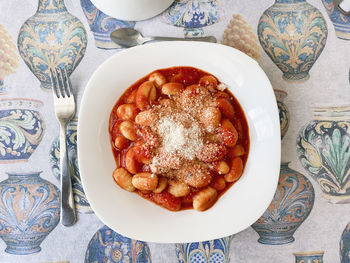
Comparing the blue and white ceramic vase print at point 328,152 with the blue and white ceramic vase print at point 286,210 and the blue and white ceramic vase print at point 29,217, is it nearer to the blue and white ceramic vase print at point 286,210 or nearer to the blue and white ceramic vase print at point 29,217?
the blue and white ceramic vase print at point 286,210

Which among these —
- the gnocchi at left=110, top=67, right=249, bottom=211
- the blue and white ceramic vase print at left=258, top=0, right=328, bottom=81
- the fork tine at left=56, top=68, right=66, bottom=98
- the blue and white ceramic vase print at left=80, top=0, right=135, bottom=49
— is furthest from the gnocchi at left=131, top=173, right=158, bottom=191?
the blue and white ceramic vase print at left=258, top=0, right=328, bottom=81

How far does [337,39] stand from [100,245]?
1.18 metres

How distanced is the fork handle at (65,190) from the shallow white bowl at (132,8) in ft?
1.46

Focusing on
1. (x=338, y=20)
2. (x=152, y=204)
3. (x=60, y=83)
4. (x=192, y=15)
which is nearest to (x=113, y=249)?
(x=152, y=204)

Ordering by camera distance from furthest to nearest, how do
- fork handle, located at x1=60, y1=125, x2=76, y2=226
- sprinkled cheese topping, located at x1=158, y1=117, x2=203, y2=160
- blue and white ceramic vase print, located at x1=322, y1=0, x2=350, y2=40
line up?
blue and white ceramic vase print, located at x1=322, y1=0, x2=350, y2=40 → fork handle, located at x1=60, y1=125, x2=76, y2=226 → sprinkled cheese topping, located at x1=158, y1=117, x2=203, y2=160

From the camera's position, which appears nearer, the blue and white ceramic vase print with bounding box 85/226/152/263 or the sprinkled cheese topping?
the sprinkled cheese topping

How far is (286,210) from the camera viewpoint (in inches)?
49.5

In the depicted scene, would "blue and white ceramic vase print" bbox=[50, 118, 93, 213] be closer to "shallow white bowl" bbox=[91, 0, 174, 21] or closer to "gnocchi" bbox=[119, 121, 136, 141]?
"gnocchi" bbox=[119, 121, 136, 141]

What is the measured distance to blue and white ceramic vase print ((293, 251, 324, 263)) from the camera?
1.26m

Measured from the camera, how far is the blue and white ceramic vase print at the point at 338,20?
4.32 feet

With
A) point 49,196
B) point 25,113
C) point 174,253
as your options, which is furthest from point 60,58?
point 174,253

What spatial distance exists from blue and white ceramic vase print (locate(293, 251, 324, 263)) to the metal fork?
2.71ft

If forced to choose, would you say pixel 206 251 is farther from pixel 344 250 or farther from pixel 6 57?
pixel 6 57

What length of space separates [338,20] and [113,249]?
1.20m
